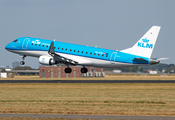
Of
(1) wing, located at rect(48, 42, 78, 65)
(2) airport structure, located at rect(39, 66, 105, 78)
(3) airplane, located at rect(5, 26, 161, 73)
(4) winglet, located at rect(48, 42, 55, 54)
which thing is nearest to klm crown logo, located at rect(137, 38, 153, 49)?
(3) airplane, located at rect(5, 26, 161, 73)

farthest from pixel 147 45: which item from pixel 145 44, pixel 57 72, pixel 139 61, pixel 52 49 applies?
pixel 57 72

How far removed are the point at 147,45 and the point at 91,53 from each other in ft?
32.8

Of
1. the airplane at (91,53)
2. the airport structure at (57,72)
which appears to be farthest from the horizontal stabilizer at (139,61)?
the airport structure at (57,72)

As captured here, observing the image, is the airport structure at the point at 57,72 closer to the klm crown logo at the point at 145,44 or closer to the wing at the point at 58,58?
the wing at the point at 58,58

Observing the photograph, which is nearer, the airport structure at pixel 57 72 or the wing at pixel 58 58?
the wing at pixel 58 58

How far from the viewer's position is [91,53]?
2141 inches

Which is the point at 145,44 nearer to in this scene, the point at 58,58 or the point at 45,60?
the point at 58,58

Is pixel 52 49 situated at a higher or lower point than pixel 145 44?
lower

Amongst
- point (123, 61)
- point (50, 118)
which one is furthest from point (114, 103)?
point (123, 61)

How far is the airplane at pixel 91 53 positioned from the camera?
175 ft

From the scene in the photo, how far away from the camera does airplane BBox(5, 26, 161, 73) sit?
5334 cm

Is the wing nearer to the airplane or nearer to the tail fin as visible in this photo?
the airplane

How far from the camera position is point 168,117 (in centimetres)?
2000

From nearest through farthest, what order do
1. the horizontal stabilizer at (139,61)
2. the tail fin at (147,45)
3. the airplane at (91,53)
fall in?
the horizontal stabilizer at (139,61), the airplane at (91,53), the tail fin at (147,45)
